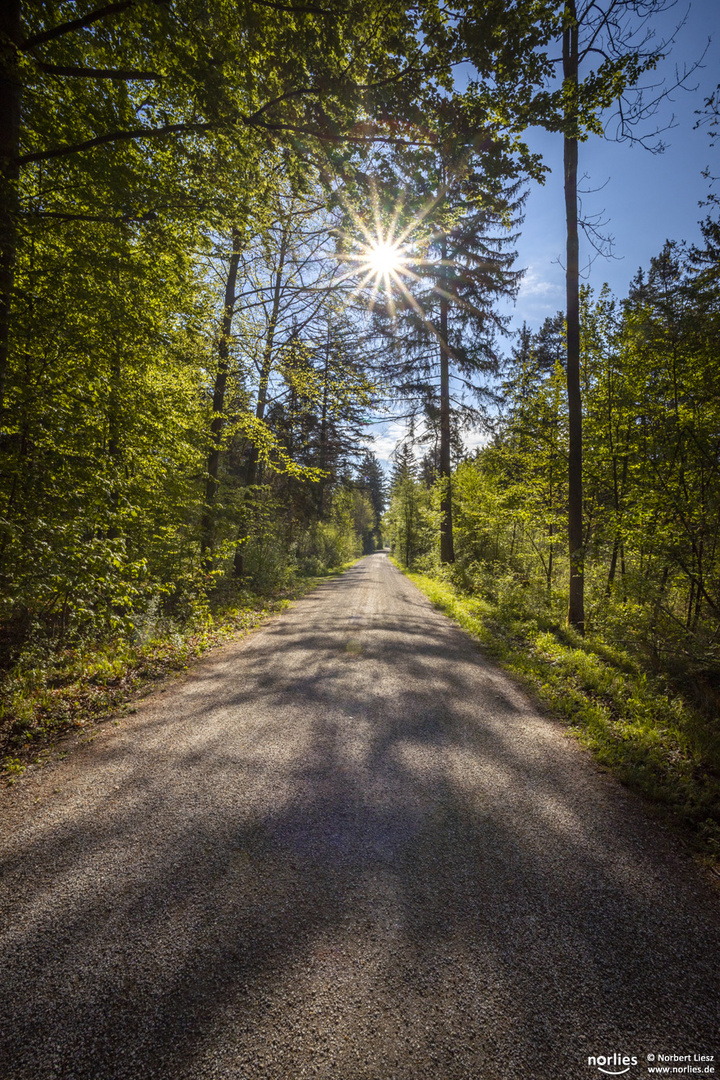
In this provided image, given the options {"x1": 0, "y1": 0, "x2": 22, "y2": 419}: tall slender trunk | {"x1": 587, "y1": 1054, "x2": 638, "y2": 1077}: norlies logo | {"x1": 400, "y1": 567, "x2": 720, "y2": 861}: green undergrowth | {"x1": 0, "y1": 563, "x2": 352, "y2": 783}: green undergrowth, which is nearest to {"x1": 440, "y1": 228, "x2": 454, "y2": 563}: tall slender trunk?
{"x1": 400, "y1": 567, "x2": 720, "y2": 861}: green undergrowth

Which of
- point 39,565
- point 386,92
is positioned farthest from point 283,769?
point 386,92

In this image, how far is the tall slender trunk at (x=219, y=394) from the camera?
9477 millimetres

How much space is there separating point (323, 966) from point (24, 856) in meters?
2.02

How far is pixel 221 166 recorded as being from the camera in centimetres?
488

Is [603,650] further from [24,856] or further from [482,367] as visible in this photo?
[482,367]

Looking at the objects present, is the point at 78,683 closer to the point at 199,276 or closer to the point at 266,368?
the point at 199,276

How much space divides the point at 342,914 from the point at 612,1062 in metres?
1.23

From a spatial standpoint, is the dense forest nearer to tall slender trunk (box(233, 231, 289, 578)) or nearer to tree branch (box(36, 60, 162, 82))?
tree branch (box(36, 60, 162, 82))

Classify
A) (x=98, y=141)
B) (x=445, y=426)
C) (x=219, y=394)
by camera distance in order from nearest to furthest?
1. (x=98, y=141)
2. (x=219, y=394)
3. (x=445, y=426)

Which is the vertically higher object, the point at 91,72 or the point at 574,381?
the point at 91,72

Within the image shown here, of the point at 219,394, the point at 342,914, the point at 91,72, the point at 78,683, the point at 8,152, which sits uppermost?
the point at 91,72

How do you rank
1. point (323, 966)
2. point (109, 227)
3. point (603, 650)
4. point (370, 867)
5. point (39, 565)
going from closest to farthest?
point (323, 966), point (370, 867), point (39, 565), point (109, 227), point (603, 650)

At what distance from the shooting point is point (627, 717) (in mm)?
4570

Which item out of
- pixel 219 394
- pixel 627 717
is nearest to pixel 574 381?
pixel 627 717
